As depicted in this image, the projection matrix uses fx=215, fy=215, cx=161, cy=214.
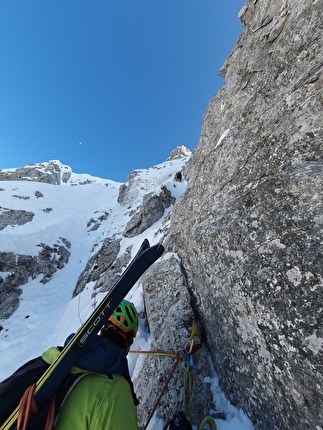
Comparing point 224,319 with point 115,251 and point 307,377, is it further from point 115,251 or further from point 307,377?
point 115,251

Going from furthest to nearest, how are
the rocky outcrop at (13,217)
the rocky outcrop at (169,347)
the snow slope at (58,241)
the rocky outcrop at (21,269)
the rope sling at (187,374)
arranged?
the rocky outcrop at (13,217) < the rocky outcrop at (21,269) < the snow slope at (58,241) < the rocky outcrop at (169,347) < the rope sling at (187,374)

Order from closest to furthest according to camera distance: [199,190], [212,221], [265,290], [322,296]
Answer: [322,296], [265,290], [212,221], [199,190]

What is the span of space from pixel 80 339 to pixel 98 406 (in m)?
0.89

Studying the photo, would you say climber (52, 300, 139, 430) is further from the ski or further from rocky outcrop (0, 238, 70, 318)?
rocky outcrop (0, 238, 70, 318)

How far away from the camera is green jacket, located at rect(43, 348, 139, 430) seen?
7.96 ft

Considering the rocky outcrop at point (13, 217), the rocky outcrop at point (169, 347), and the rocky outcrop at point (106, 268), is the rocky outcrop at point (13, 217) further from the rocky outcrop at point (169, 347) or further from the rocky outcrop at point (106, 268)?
the rocky outcrop at point (169, 347)

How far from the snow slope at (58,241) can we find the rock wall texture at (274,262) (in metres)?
1.20

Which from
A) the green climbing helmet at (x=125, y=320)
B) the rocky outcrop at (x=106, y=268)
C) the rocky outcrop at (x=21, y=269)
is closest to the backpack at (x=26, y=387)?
the green climbing helmet at (x=125, y=320)

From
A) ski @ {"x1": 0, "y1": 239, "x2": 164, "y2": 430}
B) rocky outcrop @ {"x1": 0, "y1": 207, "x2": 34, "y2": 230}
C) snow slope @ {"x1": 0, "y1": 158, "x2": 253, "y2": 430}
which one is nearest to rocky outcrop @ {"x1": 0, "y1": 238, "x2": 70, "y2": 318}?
snow slope @ {"x1": 0, "y1": 158, "x2": 253, "y2": 430}

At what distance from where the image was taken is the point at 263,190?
4.47m

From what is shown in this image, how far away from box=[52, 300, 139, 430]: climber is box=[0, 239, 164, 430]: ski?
155mm

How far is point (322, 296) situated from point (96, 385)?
331cm

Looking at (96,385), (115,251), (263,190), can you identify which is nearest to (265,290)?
(263,190)

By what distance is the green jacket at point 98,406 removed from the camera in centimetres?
243
